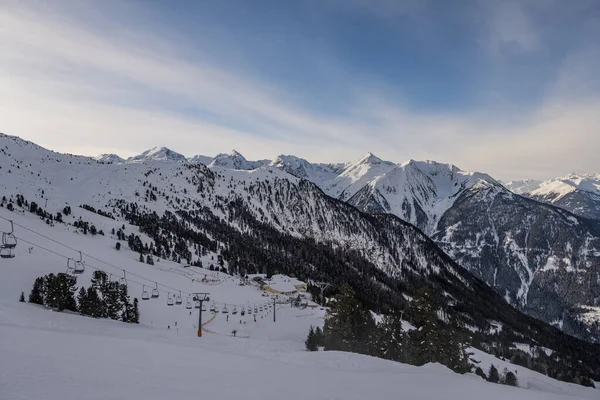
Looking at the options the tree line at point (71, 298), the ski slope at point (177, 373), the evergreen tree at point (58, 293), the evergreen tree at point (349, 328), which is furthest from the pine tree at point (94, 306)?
the evergreen tree at point (349, 328)

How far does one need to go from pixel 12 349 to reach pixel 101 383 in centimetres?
759

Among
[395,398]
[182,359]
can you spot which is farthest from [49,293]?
[395,398]

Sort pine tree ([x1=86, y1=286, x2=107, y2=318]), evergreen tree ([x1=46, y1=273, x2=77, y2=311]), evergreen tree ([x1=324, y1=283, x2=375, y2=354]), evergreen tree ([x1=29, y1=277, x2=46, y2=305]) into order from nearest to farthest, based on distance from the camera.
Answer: evergreen tree ([x1=46, y1=273, x2=77, y2=311]) < evergreen tree ([x1=29, y1=277, x2=46, y2=305]) < pine tree ([x1=86, y1=286, x2=107, y2=318]) < evergreen tree ([x1=324, y1=283, x2=375, y2=354])

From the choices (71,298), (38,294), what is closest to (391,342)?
(71,298)

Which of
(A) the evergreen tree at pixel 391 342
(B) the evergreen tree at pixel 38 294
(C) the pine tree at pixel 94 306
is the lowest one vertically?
(A) the evergreen tree at pixel 391 342

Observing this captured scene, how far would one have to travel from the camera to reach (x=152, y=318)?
7350 cm

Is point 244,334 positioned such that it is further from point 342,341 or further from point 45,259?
point 45,259

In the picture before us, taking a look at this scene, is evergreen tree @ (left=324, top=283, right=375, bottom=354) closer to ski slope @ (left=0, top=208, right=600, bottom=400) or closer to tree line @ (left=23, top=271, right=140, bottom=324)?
ski slope @ (left=0, top=208, right=600, bottom=400)

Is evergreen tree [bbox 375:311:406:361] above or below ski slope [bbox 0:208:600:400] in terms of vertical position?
below

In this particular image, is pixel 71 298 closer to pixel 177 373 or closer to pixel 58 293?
pixel 58 293

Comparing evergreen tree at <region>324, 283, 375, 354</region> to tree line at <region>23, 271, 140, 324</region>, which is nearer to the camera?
tree line at <region>23, 271, 140, 324</region>

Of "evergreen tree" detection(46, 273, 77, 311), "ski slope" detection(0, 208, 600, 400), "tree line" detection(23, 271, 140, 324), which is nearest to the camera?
"ski slope" detection(0, 208, 600, 400)

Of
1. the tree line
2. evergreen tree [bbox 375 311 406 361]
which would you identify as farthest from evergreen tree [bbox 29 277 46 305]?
evergreen tree [bbox 375 311 406 361]

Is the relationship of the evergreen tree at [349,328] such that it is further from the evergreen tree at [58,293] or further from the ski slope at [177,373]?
the evergreen tree at [58,293]
